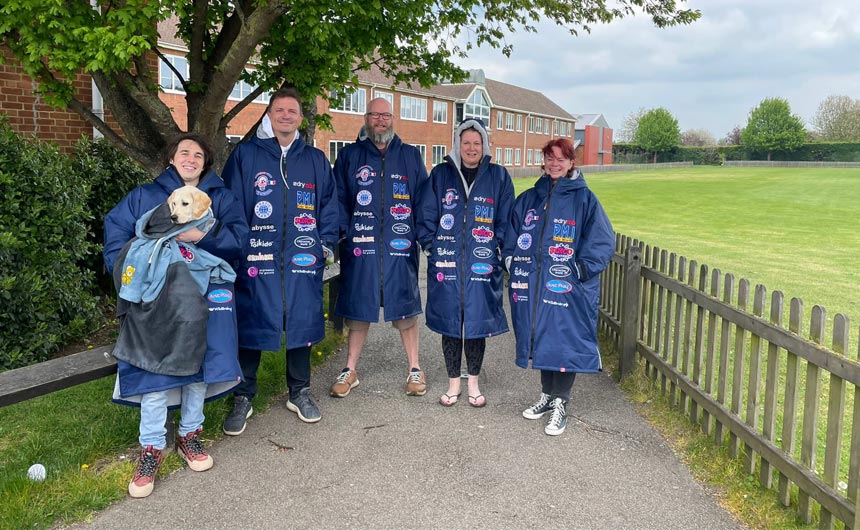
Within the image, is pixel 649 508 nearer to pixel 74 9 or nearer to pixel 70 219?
pixel 74 9

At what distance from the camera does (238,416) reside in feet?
14.3

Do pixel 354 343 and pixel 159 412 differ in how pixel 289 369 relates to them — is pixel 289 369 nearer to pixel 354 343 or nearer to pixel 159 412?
pixel 354 343

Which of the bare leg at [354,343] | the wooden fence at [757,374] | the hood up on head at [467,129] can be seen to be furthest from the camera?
the bare leg at [354,343]

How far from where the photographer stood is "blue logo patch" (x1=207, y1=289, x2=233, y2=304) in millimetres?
3713

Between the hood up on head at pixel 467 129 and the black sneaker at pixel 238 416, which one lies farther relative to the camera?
the hood up on head at pixel 467 129

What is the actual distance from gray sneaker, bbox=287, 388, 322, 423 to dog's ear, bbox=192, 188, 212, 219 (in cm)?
161

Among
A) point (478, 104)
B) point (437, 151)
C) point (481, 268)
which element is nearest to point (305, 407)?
point (481, 268)

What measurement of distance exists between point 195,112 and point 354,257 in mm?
2455

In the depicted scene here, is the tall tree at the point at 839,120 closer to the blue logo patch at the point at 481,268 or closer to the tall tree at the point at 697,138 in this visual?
the tall tree at the point at 697,138

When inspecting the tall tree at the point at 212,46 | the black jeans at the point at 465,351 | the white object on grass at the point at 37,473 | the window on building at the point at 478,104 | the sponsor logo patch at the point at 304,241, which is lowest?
the white object on grass at the point at 37,473

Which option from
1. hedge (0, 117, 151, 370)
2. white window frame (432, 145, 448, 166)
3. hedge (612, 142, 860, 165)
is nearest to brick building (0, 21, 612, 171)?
white window frame (432, 145, 448, 166)

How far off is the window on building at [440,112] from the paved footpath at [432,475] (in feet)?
155

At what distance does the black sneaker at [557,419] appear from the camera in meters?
4.38

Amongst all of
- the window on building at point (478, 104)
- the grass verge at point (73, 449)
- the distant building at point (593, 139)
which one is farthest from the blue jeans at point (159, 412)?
the distant building at point (593, 139)
